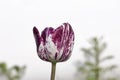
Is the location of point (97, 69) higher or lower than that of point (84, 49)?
lower

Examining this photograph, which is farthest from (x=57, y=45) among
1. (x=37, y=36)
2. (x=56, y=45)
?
(x=37, y=36)

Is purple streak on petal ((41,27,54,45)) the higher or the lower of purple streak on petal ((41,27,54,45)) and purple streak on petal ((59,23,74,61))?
the higher

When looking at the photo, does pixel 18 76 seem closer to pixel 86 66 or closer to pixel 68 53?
pixel 86 66

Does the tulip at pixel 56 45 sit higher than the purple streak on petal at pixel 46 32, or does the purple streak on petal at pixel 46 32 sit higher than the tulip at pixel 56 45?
the purple streak on petal at pixel 46 32

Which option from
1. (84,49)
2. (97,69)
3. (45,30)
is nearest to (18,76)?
(97,69)

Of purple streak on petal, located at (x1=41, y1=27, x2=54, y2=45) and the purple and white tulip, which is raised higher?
purple streak on petal, located at (x1=41, y1=27, x2=54, y2=45)

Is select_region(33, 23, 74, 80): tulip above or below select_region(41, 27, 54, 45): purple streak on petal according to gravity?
below

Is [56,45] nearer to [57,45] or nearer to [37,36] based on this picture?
[57,45]
